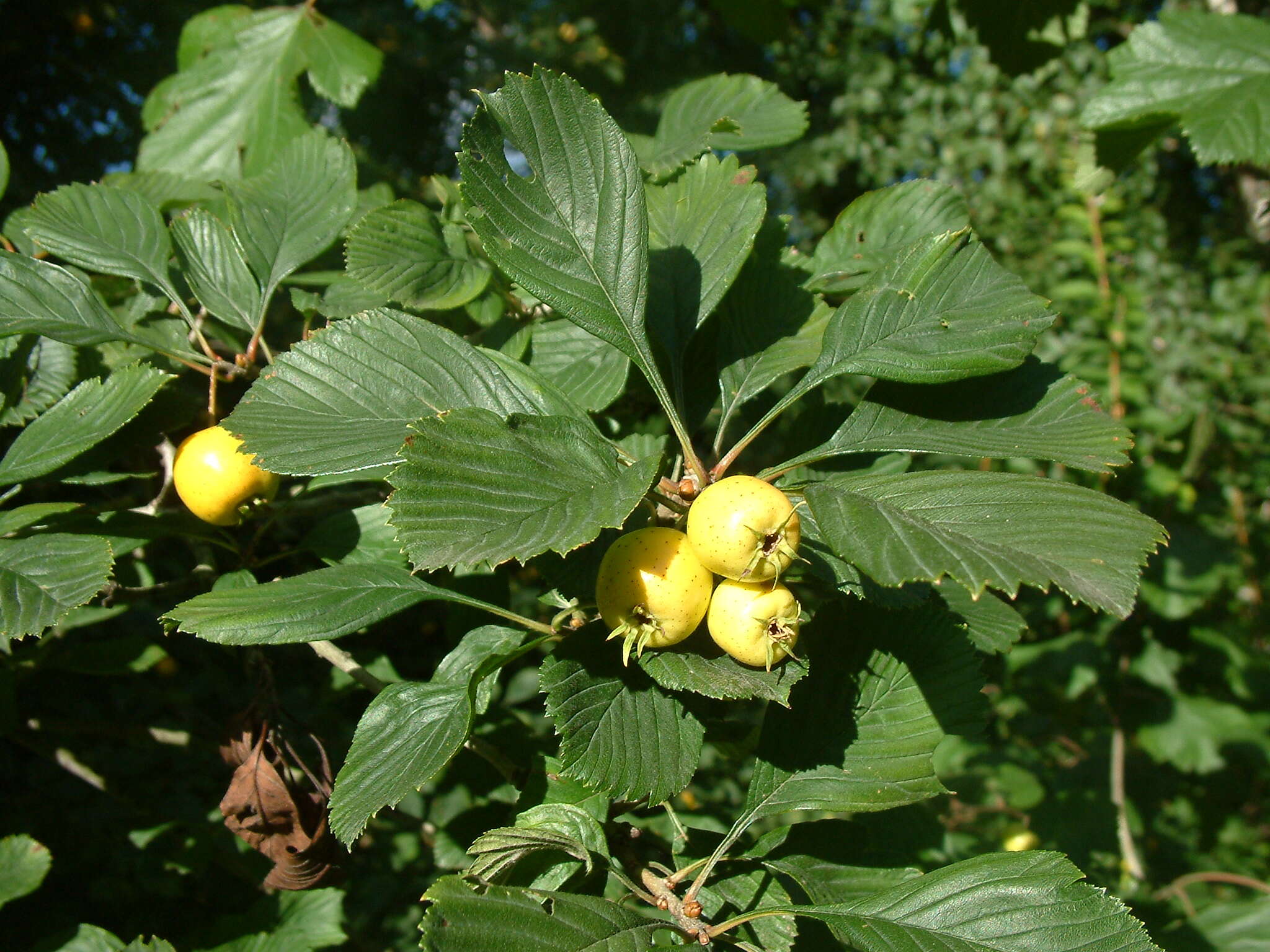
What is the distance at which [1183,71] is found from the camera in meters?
1.75

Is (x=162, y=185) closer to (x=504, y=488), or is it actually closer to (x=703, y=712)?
(x=504, y=488)

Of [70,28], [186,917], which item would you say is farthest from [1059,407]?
[70,28]

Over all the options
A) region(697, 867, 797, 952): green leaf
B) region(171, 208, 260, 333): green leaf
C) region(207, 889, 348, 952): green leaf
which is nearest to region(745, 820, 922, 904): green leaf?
region(697, 867, 797, 952): green leaf

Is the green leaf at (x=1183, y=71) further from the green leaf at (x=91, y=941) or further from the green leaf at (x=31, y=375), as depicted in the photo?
the green leaf at (x=91, y=941)

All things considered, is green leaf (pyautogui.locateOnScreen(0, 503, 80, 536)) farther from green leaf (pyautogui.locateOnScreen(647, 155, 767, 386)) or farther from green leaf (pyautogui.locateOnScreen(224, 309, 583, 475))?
green leaf (pyautogui.locateOnScreen(647, 155, 767, 386))

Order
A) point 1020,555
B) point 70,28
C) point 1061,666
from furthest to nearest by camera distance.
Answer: point 70,28 → point 1061,666 → point 1020,555

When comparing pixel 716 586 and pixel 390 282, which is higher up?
pixel 390 282

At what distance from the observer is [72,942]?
138 cm

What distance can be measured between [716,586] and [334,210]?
33.7 inches

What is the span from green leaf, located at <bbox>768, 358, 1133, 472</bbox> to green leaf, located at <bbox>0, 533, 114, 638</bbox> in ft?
2.48

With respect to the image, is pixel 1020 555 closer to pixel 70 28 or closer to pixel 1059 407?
pixel 1059 407

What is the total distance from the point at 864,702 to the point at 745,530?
0.36m

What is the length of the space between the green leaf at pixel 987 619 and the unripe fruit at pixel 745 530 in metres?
0.39

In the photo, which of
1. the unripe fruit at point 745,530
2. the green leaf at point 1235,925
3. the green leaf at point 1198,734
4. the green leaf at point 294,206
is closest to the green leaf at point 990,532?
the unripe fruit at point 745,530
